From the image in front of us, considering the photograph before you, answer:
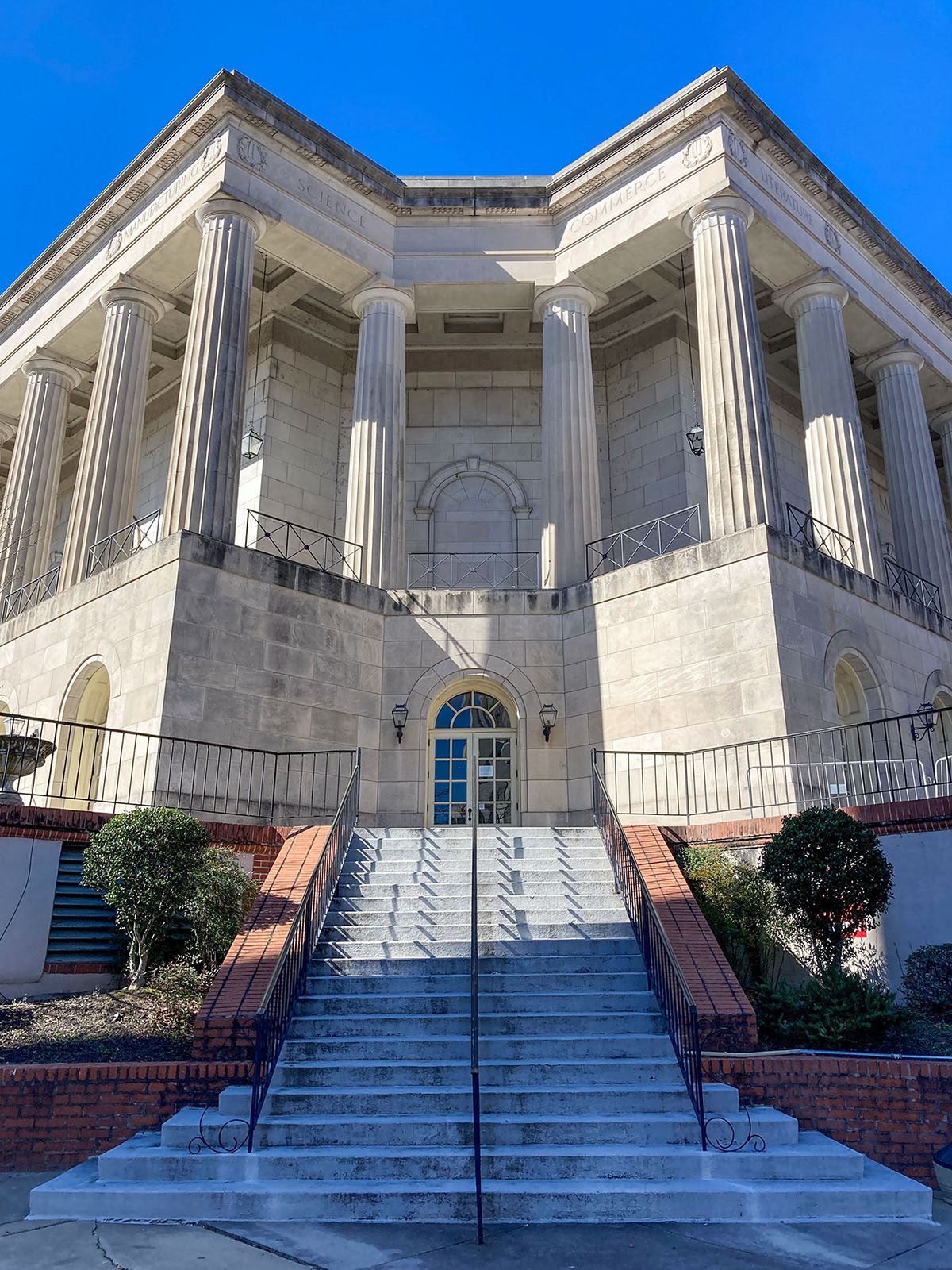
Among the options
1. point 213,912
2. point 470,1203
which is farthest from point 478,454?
point 470,1203

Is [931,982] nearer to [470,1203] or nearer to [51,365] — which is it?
[470,1203]

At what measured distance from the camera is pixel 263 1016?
27.3 feet

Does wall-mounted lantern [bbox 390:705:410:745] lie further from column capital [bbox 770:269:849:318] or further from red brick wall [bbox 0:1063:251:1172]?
column capital [bbox 770:269:849:318]

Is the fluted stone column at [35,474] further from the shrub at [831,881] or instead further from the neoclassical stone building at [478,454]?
the shrub at [831,881]

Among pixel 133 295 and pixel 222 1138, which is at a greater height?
pixel 133 295

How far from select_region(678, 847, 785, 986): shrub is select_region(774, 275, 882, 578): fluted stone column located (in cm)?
1012

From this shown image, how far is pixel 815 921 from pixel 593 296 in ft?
50.7

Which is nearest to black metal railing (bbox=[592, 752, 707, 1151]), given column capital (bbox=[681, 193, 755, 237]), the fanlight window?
the fanlight window

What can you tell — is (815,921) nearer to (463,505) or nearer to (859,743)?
(859,743)

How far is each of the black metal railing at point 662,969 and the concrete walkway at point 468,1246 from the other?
1.21 metres

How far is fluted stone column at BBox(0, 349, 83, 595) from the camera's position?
24000 mm

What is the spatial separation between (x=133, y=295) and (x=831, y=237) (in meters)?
14.8

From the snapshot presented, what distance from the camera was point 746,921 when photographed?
12320mm

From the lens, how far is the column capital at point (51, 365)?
1008 inches
